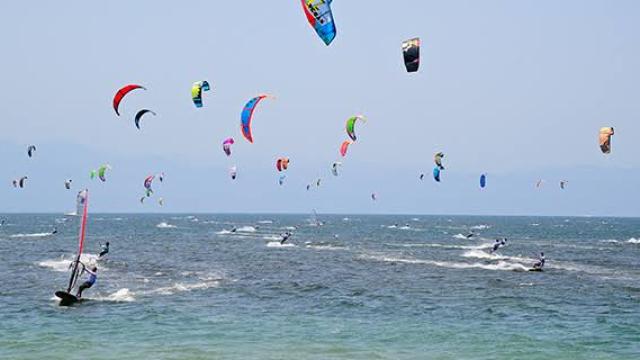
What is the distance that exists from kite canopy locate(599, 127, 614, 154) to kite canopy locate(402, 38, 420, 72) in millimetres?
12801

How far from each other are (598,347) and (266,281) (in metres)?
20.6

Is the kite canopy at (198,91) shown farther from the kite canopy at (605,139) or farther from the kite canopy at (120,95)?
the kite canopy at (605,139)

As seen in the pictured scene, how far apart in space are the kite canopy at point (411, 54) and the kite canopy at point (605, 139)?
42.0 feet

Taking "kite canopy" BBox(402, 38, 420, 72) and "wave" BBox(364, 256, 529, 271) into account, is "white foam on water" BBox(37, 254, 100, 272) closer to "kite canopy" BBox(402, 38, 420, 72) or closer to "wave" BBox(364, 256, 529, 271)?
"wave" BBox(364, 256, 529, 271)

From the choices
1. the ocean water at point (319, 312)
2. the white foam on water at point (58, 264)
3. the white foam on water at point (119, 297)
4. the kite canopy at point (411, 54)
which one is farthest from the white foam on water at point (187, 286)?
the kite canopy at point (411, 54)

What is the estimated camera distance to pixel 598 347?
74.7 ft

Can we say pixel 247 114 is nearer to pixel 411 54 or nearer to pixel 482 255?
pixel 411 54

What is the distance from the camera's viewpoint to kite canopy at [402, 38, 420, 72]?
996 inches

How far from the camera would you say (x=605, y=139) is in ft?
115

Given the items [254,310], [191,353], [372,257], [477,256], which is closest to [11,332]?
[191,353]

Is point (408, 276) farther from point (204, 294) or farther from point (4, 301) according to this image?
point (4, 301)

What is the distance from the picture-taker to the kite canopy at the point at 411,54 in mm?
25297

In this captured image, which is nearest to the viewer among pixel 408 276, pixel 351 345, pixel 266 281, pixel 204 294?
pixel 351 345

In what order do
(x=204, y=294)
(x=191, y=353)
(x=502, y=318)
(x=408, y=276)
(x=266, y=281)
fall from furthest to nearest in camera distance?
(x=408, y=276) < (x=266, y=281) < (x=204, y=294) < (x=502, y=318) < (x=191, y=353)
